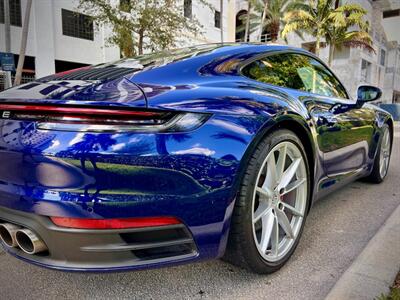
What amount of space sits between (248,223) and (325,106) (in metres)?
1.31

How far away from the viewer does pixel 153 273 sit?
83.4 inches

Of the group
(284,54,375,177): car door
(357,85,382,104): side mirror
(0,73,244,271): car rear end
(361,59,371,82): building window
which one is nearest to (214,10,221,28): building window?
(361,59,371,82): building window

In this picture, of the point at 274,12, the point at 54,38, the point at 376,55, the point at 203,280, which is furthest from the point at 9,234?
the point at 376,55

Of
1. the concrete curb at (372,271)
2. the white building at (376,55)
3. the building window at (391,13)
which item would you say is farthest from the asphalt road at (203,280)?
the building window at (391,13)

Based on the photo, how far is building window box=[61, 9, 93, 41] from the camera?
1708cm

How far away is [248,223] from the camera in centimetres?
182

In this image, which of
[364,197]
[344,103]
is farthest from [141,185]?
[364,197]

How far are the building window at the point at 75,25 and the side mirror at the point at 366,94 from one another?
636 inches

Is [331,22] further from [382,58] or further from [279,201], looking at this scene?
[279,201]

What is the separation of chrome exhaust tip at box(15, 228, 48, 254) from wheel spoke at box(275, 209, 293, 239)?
1.30 metres

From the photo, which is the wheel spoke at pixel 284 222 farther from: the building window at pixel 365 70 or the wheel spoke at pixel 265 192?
the building window at pixel 365 70

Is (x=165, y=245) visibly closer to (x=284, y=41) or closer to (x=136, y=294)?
(x=136, y=294)

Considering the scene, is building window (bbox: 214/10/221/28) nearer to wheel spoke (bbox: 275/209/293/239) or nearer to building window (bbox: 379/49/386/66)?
building window (bbox: 379/49/386/66)

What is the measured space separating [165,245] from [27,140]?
2.48ft
